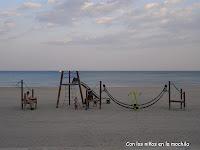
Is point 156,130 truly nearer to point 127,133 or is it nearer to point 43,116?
point 127,133

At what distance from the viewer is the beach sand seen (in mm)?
10023

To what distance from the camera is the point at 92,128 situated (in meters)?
12.6

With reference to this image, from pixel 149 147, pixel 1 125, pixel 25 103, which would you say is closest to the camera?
pixel 149 147

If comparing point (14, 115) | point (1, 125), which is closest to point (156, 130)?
point (1, 125)

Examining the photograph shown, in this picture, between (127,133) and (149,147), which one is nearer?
(149,147)

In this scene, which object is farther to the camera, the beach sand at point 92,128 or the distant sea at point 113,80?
the distant sea at point 113,80

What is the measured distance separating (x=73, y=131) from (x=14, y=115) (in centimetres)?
529

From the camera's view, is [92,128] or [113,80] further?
[113,80]

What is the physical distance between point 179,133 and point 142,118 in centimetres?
374

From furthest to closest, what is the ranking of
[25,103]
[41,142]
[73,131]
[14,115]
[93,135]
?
1. [25,103]
2. [14,115]
3. [73,131]
4. [93,135]
5. [41,142]

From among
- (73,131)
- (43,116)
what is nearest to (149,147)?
(73,131)

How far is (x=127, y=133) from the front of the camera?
38.3 ft

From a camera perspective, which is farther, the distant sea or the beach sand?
the distant sea

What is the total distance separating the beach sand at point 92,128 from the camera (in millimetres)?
10023
